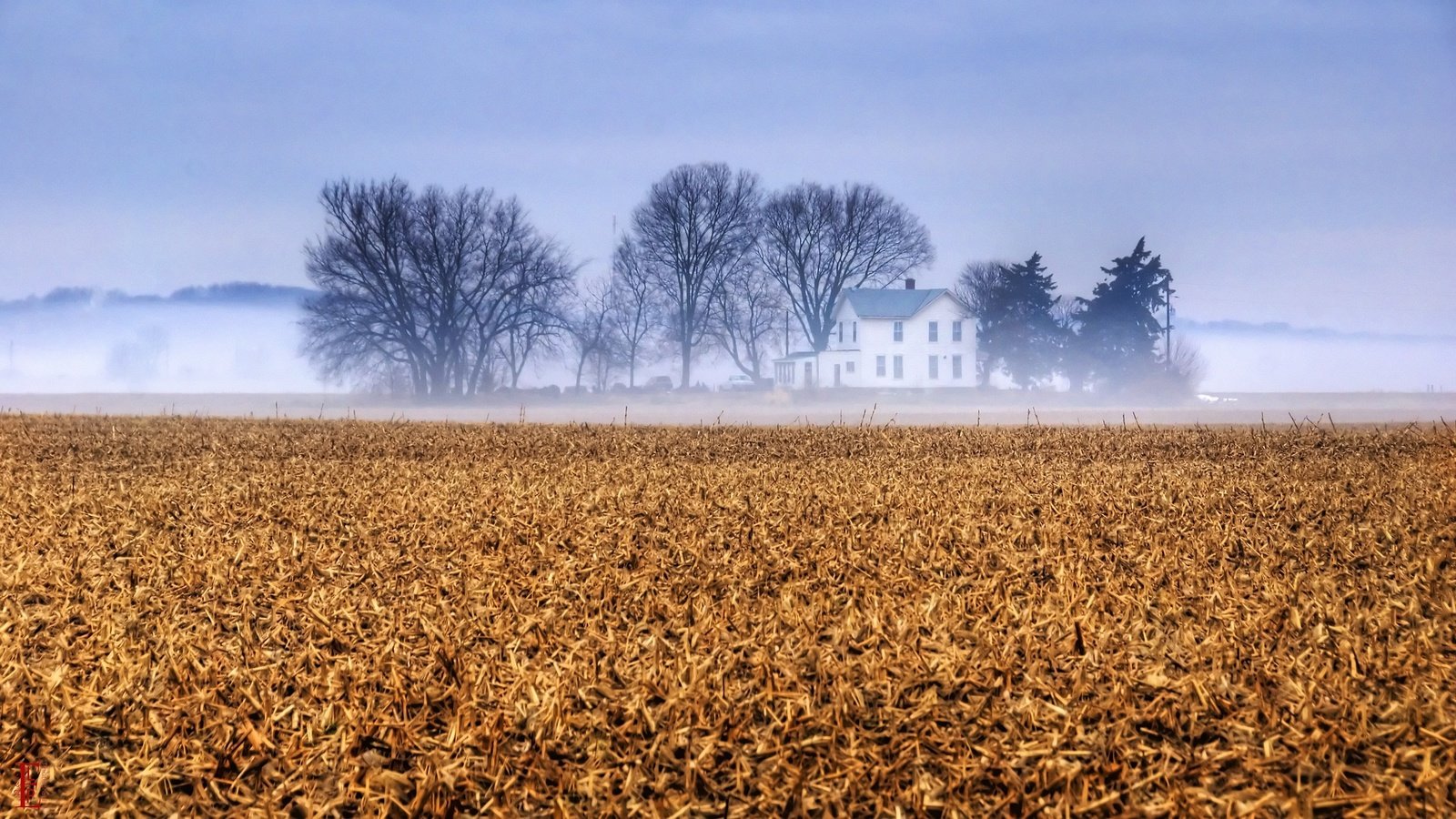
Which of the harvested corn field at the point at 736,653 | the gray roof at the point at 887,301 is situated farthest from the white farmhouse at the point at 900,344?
the harvested corn field at the point at 736,653

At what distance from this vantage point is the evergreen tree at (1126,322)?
1937 inches

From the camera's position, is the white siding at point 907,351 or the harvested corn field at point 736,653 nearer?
the harvested corn field at point 736,653

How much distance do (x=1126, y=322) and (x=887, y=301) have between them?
37.8 feet

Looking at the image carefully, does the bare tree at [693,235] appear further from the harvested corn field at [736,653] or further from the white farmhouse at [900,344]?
the harvested corn field at [736,653]

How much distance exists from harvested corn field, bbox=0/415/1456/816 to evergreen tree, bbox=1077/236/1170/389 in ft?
143

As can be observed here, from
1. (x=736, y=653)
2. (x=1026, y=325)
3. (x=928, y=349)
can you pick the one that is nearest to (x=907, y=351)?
(x=928, y=349)

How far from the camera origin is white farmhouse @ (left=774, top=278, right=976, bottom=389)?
52.2 meters

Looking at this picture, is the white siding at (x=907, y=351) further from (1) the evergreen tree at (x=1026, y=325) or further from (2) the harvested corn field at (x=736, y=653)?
(2) the harvested corn field at (x=736, y=653)

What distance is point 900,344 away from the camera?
174 ft

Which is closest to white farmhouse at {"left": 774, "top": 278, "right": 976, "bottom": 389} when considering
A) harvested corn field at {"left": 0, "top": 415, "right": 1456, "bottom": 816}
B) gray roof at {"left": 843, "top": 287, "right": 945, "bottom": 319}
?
gray roof at {"left": 843, "top": 287, "right": 945, "bottom": 319}

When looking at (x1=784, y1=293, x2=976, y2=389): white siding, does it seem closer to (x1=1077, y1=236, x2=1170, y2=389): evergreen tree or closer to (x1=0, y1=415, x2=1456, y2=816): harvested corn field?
(x1=1077, y1=236, x2=1170, y2=389): evergreen tree

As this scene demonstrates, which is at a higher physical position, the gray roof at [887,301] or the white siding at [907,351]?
the gray roof at [887,301]

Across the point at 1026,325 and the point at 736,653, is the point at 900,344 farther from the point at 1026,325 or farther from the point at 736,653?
the point at 736,653

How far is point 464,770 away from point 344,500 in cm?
586
